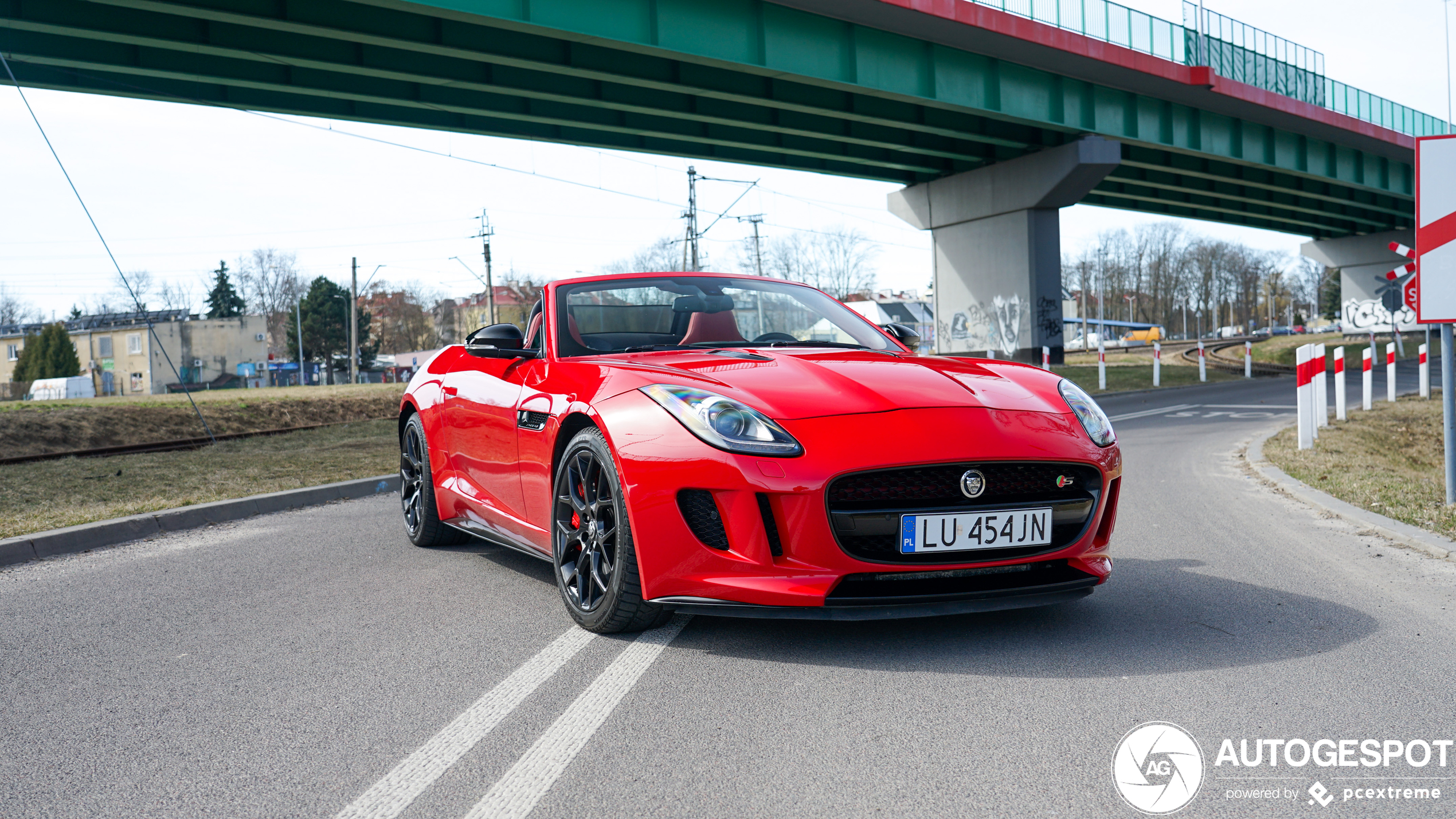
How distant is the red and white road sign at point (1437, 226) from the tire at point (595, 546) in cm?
517

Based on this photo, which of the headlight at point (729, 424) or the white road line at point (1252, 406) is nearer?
the headlight at point (729, 424)

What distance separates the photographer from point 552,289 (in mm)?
4867

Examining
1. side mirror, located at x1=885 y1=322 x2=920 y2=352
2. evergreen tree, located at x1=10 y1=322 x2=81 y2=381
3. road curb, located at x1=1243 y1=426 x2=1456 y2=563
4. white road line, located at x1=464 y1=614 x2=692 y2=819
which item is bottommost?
road curb, located at x1=1243 y1=426 x2=1456 y2=563

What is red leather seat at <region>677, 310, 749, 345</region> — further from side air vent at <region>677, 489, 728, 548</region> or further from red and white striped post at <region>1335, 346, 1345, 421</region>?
red and white striped post at <region>1335, 346, 1345, 421</region>

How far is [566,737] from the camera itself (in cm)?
281

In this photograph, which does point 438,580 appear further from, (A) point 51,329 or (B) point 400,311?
(B) point 400,311

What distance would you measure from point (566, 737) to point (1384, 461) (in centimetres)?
967

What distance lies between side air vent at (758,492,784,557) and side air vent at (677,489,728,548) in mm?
137

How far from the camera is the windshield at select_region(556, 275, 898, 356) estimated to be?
4.65 metres

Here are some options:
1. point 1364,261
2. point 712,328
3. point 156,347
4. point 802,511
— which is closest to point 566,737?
point 802,511

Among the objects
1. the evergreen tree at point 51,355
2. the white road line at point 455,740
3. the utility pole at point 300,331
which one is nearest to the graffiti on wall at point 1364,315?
the white road line at point 455,740

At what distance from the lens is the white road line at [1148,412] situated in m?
16.3

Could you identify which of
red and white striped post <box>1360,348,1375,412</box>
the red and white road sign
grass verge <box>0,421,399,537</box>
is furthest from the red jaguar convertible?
red and white striped post <box>1360,348,1375,412</box>

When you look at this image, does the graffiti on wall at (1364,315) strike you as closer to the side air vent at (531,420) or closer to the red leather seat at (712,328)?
the red leather seat at (712,328)
